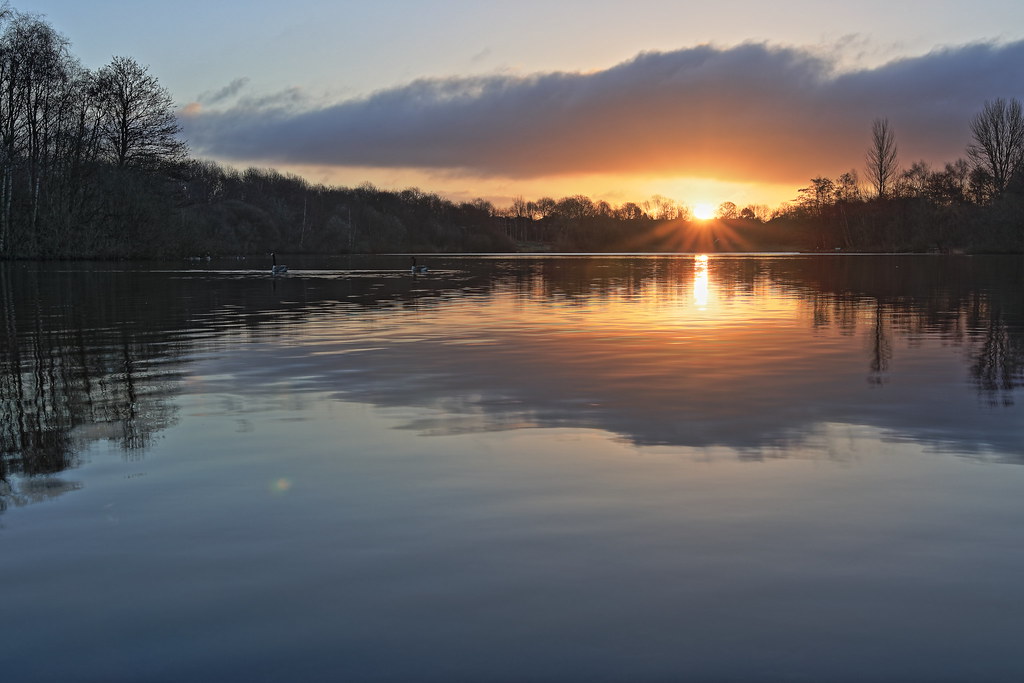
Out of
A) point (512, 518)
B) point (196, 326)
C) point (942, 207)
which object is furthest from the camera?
point (942, 207)

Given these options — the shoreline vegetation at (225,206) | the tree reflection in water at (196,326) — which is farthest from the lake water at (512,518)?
the shoreline vegetation at (225,206)

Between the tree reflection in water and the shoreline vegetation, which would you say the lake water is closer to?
the tree reflection in water

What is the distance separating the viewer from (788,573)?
540cm

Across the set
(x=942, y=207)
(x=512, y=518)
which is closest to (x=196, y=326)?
(x=512, y=518)

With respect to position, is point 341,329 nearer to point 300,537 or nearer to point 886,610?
point 300,537

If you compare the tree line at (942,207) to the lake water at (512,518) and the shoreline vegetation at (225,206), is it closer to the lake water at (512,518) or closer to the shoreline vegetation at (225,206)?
the shoreline vegetation at (225,206)

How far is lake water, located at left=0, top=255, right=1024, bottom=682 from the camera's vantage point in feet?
14.6

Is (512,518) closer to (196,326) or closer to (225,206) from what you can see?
(196,326)

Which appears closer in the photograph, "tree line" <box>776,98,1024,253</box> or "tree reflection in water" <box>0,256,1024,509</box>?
"tree reflection in water" <box>0,256,1024,509</box>

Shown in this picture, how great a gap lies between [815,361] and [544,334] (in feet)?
20.7

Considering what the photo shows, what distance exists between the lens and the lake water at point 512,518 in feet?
14.6

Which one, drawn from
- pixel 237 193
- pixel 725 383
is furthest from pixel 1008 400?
pixel 237 193

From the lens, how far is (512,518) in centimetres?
652

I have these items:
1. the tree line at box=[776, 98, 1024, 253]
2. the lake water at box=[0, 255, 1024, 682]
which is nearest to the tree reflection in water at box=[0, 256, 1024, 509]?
the lake water at box=[0, 255, 1024, 682]
